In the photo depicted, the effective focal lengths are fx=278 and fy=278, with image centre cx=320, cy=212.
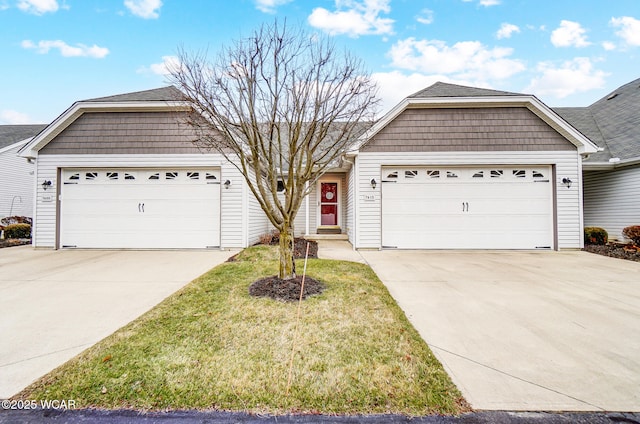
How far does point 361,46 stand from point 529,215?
7189 millimetres

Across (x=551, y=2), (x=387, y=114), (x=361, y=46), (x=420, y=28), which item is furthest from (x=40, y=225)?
(x=551, y=2)

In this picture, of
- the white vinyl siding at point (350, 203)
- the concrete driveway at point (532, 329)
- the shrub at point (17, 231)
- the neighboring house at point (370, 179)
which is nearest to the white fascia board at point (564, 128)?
the neighboring house at point (370, 179)

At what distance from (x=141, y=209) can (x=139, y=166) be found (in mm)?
1332

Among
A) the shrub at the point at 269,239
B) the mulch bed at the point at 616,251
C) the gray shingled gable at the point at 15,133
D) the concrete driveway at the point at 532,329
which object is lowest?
the concrete driveway at the point at 532,329

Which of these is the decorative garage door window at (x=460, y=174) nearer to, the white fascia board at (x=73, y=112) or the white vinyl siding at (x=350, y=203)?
the white vinyl siding at (x=350, y=203)

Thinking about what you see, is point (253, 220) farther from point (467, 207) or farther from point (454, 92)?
point (454, 92)

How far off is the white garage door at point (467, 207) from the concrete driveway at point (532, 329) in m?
2.21

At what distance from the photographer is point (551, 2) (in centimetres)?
917

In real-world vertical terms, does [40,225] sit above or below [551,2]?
below

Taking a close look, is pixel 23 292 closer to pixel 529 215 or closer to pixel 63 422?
pixel 63 422

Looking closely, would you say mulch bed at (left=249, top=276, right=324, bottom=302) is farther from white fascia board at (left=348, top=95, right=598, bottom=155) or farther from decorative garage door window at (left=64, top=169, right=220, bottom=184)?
decorative garage door window at (left=64, top=169, right=220, bottom=184)

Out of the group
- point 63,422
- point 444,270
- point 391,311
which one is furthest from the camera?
point 444,270

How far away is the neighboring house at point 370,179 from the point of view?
8438mm

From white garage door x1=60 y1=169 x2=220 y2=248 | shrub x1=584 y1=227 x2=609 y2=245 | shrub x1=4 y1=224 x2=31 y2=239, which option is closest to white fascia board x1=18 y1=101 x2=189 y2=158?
white garage door x1=60 y1=169 x2=220 y2=248
